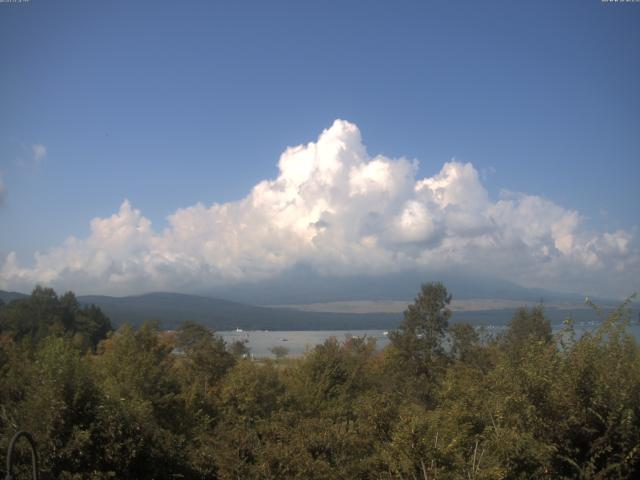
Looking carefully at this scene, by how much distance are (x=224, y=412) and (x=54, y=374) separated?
16072mm

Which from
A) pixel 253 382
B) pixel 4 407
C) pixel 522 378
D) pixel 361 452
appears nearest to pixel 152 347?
pixel 253 382

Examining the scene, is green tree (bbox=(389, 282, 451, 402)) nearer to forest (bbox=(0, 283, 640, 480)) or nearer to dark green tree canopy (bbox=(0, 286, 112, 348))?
forest (bbox=(0, 283, 640, 480))

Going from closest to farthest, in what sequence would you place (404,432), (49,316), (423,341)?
(404,432), (423,341), (49,316)

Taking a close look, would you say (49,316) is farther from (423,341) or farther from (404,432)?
(404,432)

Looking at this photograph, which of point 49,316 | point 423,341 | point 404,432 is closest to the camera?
point 404,432

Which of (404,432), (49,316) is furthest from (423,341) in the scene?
(49,316)

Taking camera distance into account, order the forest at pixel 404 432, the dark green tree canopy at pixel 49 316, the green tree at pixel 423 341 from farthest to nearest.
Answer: the dark green tree canopy at pixel 49 316, the green tree at pixel 423 341, the forest at pixel 404 432

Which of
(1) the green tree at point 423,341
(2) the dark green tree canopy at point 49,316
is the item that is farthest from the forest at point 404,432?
(2) the dark green tree canopy at point 49,316

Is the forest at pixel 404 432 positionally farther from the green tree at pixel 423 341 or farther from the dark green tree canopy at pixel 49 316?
the dark green tree canopy at pixel 49 316

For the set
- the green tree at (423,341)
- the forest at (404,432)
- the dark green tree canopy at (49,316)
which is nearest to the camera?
the forest at (404,432)

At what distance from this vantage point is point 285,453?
13094 millimetres

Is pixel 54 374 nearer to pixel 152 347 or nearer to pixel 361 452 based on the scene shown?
pixel 361 452

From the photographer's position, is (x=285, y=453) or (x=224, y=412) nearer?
(x=285, y=453)

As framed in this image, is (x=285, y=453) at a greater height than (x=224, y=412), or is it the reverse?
(x=285, y=453)
